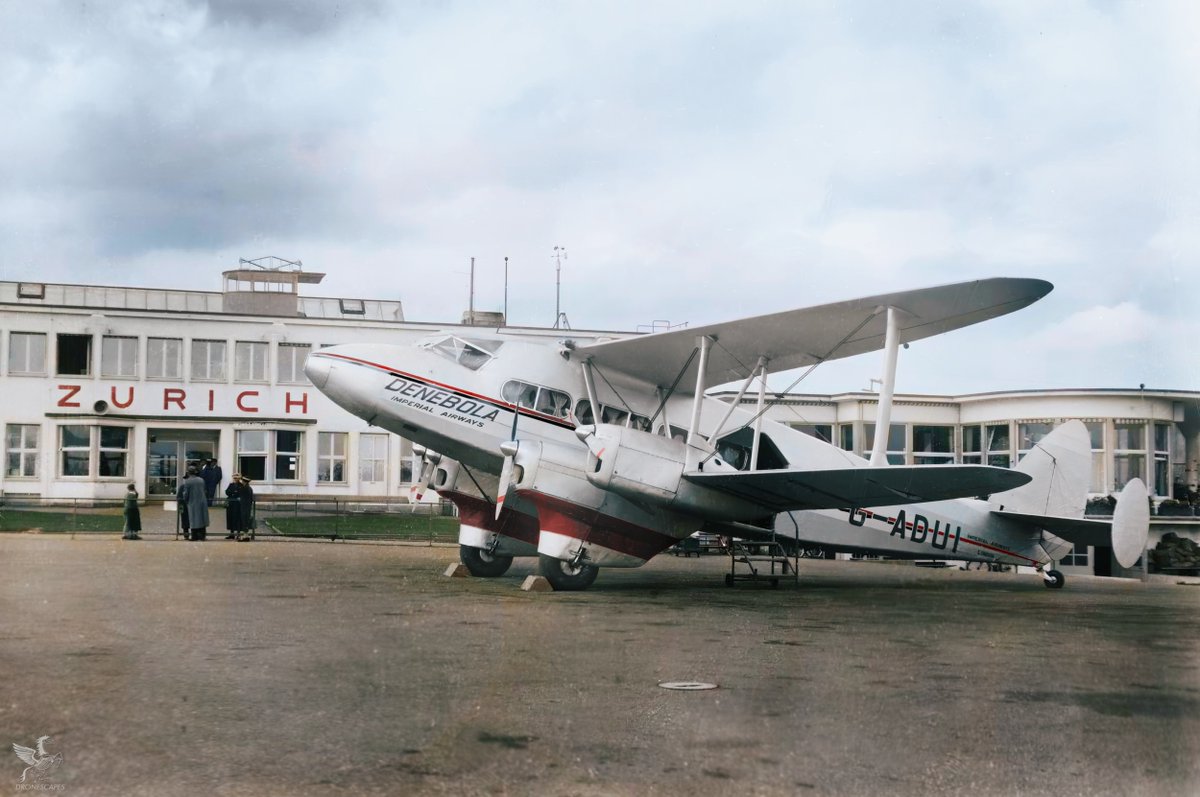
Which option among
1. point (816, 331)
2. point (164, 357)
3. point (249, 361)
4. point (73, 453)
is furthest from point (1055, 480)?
point (73, 453)

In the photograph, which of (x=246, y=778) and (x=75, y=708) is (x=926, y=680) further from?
(x=75, y=708)

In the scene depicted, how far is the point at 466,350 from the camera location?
663 inches

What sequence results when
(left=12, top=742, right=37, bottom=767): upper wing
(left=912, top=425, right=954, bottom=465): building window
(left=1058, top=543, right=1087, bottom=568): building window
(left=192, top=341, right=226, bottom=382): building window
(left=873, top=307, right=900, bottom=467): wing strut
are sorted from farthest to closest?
1. (left=192, top=341, right=226, bottom=382): building window
2. (left=912, top=425, right=954, bottom=465): building window
3. (left=1058, top=543, right=1087, bottom=568): building window
4. (left=873, top=307, right=900, bottom=467): wing strut
5. (left=12, top=742, right=37, bottom=767): upper wing

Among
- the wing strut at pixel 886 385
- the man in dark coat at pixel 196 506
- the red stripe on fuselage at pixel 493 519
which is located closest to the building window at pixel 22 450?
the man in dark coat at pixel 196 506

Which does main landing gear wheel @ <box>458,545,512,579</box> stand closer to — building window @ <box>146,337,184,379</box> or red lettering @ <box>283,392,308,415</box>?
red lettering @ <box>283,392,308,415</box>

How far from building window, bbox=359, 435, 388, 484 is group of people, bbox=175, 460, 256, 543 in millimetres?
17846

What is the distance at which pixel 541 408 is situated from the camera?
16672mm

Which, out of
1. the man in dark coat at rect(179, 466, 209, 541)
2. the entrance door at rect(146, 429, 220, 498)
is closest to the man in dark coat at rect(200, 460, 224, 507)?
the man in dark coat at rect(179, 466, 209, 541)

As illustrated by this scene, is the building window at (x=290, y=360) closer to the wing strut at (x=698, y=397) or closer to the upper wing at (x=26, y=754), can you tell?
the wing strut at (x=698, y=397)

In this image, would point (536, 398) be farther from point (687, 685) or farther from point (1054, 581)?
point (1054, 581)

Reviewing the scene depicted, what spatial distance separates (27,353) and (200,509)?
2233 centimetres

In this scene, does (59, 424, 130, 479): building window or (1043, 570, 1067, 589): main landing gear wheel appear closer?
(1043, 570, 1067, 589): main landing gear wheel

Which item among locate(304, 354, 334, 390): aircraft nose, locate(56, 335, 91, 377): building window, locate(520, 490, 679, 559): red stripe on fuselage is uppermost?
locate(56, 335, 91, 377): building window

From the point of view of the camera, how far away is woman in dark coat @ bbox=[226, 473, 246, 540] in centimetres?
2870
